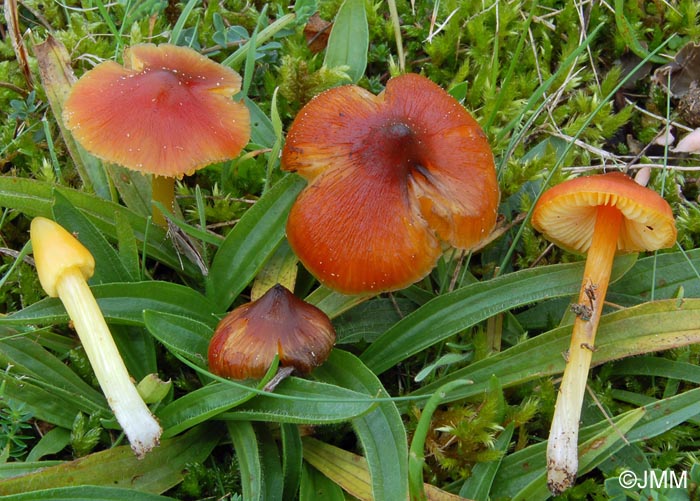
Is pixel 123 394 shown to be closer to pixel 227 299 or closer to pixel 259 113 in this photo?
pixel 227 299

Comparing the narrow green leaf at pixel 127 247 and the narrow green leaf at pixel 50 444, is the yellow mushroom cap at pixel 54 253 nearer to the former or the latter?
the narrow green leaf at pixel 127 247

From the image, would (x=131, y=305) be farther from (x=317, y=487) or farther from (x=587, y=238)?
(x=587, y=238)

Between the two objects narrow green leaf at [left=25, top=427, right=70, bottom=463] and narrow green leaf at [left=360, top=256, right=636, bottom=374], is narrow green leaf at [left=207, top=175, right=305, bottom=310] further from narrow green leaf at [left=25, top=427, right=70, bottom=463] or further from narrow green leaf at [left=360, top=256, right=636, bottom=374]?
narrow green leaf at [left=25, top=427, right=70, bottom=463]

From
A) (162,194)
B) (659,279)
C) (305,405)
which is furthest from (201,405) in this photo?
(659,279)

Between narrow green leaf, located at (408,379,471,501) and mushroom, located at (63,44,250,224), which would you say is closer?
narrow green leaf, located at (408,379,471,501)

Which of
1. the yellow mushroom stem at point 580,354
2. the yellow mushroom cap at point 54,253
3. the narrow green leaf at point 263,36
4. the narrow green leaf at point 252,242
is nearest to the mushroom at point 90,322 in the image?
the yellow mushroom cap at point 54,253

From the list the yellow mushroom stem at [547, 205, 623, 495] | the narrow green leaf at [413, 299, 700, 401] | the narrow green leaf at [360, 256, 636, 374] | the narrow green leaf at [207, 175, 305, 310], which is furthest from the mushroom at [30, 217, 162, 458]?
the yellow mushroom stem at [547, 205, 623, 495]
